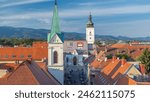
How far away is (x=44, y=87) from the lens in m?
1.75

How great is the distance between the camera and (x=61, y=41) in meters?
10.1

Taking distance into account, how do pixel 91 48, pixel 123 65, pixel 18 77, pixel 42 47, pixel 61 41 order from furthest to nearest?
pixel 91 48, pixel 42 47, pixel 61 41, pixel 123 65, pixel 18 77

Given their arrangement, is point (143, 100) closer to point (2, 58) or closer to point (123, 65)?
point (123, 65)

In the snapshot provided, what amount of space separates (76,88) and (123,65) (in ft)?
22.4

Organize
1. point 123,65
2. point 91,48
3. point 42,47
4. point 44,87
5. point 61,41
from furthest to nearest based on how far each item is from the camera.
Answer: point 91,48 → point 42,47 → point 61,41 → point 123,65 → point 44,87

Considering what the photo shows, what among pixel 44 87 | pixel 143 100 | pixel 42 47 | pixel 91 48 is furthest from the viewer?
pixel 91 48

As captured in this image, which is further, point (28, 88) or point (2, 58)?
point (2, 58)

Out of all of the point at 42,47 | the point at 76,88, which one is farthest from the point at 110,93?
the point at 42,47

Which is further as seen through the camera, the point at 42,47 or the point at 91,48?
the point at 91,48

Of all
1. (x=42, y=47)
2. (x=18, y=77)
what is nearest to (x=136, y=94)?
(x=18, y=77)

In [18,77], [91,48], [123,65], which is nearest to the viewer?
[18,77]

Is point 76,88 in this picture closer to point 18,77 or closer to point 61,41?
point 18,77

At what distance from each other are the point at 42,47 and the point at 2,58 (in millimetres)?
1444

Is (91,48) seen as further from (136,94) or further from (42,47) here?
(136,94)
